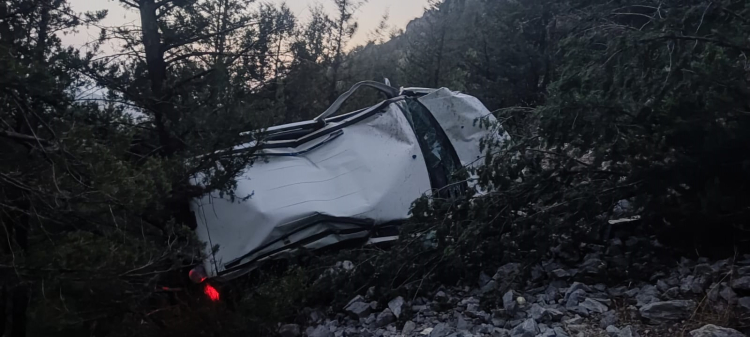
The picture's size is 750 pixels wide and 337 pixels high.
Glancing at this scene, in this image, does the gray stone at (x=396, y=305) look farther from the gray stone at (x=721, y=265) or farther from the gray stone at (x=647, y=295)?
the gray stone at (x=721, y=265)

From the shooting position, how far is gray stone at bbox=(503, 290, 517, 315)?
3.70 m

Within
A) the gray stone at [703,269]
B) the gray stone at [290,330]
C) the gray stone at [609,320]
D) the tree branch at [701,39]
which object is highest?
→ the tree branch at [701,39]

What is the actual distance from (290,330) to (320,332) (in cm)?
31

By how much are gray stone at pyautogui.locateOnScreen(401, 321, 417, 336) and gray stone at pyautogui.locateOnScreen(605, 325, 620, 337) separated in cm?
114

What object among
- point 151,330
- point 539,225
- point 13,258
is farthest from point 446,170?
point 13,258

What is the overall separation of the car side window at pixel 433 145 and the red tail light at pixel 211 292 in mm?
2039

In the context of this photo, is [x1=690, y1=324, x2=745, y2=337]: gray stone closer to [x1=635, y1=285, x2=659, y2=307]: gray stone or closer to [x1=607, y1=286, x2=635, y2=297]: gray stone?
[x1=635, y1=285, x2=659, y2=307]: gray stone

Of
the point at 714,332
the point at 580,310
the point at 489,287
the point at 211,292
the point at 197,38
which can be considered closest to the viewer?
the point at 714,332

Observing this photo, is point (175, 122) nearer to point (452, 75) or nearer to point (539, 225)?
point (539, 225)

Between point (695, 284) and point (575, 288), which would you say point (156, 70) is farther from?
point (695, 284)

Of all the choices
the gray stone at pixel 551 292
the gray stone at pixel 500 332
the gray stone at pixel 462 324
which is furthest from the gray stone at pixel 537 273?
the gray stone at pixel 500 332

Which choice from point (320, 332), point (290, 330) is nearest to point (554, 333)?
point (320, 332)

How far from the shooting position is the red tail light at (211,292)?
457 centimetres

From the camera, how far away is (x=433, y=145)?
19.3ft
